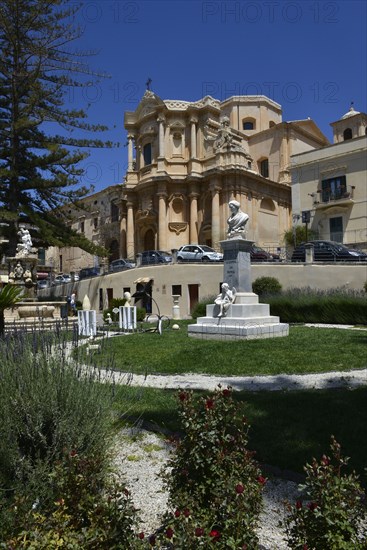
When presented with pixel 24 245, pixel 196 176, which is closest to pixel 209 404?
pixel 24 245

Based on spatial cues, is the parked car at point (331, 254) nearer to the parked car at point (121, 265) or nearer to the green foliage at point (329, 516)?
the parked car at point (121, 265)

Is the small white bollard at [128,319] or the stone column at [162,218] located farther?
the stone column at [162,218]

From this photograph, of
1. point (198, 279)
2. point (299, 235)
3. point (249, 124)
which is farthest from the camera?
point (249, 124)

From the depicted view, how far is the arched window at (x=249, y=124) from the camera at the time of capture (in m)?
44.9

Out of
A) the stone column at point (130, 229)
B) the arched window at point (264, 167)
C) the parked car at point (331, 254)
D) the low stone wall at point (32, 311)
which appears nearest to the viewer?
the low stone wall at point (32, 311)

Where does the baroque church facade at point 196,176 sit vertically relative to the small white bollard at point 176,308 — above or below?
above

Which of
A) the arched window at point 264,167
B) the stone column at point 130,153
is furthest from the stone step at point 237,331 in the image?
the arched window at point 264,167

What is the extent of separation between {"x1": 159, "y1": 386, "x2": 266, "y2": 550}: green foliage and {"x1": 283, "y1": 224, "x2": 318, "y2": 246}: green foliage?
31.3 meters

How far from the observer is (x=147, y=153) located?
41.2 metres

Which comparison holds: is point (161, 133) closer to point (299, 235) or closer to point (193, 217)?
point (193, 217)

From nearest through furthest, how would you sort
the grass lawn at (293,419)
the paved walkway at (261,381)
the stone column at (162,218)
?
the grass lawn at (293,419) → the paved walkway at (261,381) → the stone column at (162,218)

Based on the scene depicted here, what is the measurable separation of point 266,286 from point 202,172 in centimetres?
1790

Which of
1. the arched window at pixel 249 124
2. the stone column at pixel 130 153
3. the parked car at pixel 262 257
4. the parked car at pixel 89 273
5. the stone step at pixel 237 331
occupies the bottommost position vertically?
the stone step at pixel 237 331

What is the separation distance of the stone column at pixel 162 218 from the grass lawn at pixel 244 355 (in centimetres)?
2586
